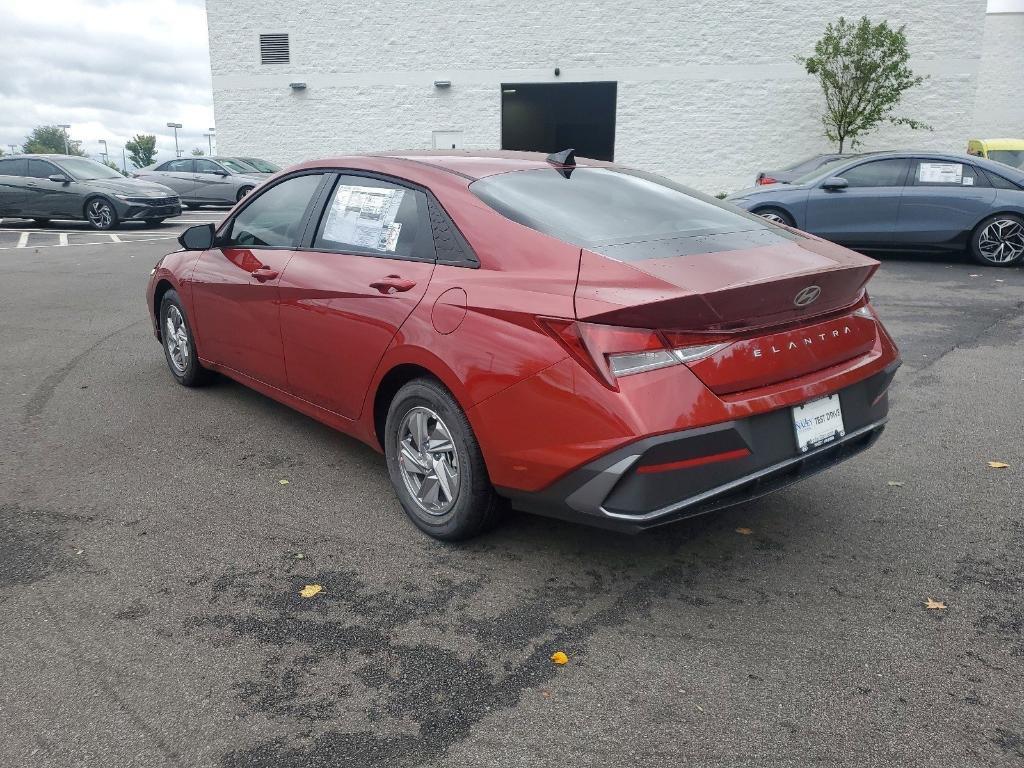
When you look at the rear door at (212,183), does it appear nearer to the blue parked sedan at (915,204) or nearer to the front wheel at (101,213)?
the front wheel at (101,213)

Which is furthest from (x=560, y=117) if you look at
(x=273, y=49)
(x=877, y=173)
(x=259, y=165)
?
(x=877, y=173)

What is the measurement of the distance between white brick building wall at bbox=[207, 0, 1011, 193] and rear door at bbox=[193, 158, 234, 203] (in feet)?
15.7

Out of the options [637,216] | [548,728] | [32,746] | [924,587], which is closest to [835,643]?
[924,587]

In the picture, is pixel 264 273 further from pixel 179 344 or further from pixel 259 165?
pixel 259 165

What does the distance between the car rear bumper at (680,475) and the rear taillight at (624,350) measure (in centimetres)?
23

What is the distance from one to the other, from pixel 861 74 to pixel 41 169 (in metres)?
19.1

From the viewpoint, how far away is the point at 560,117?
3131 centimetres

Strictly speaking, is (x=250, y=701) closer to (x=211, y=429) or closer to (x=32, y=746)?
(x=32, y=746)

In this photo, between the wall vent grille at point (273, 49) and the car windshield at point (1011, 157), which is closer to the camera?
the car windshield at point (1011, 157)

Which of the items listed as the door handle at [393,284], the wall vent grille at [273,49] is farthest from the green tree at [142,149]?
the door handle at [393,284]

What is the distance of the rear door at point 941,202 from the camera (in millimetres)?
11172

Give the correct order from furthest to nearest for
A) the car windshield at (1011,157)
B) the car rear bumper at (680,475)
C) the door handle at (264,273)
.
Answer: the car windshield at (1011,157) → the door handle at (264,273) → the car rear bumper at (680,475)

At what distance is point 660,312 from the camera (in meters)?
2.79

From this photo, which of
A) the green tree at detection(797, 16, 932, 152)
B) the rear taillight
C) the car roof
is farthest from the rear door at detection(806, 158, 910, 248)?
the green tree at detection(797, 16, 932, 152)
